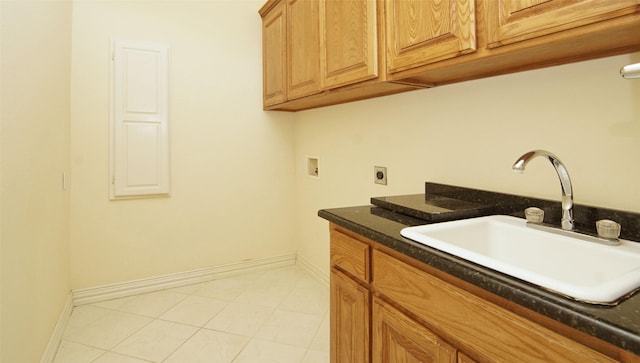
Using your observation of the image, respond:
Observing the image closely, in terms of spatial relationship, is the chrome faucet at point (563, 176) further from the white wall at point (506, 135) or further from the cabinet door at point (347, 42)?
the cabinet door at point (347, 42)

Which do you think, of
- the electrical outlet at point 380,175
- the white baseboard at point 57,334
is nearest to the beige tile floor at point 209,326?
the white baseboard at point 57,334

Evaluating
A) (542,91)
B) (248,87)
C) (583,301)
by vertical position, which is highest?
(248,87)

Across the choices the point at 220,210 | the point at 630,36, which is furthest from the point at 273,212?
the point at 630,36

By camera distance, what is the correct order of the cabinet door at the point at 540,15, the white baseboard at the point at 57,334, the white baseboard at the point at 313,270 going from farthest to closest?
the white baseboard at the point at 313,270, the white baseboard at the point at 57,334, the cabinet door at the point at 540,15

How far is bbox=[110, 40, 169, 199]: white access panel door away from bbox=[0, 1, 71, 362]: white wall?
0.33m

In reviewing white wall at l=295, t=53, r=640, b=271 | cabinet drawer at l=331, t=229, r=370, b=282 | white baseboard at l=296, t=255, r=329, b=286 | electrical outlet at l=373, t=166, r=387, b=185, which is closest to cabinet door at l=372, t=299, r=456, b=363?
cabinet drawer at l=331, t=229, r=370, b=282

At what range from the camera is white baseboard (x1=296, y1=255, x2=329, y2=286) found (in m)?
2.71

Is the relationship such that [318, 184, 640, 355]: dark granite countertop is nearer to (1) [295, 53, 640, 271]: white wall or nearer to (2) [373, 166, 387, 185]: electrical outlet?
(1) [295, 53, 640, 271]: white wall

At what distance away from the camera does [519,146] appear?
129cm

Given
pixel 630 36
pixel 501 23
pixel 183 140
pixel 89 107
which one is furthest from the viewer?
pixel 183 140

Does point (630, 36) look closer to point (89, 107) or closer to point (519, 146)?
point (519, 146)

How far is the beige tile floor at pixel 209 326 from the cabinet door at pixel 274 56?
150 centimetres

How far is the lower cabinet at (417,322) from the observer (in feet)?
2.19

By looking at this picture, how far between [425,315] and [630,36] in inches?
36.2
